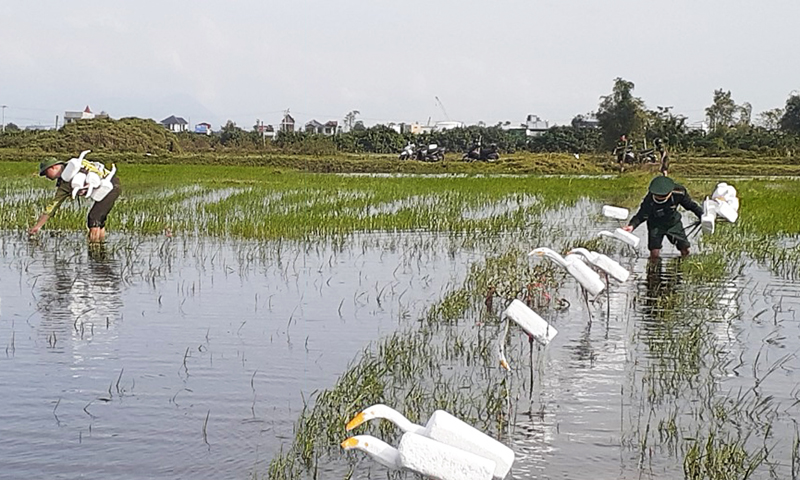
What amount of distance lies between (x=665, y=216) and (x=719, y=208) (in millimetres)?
572

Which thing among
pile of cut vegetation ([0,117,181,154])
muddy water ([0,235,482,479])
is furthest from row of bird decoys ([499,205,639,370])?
pile of cut vegetation ([0,117,181,154])

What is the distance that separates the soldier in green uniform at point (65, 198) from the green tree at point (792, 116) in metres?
32.5

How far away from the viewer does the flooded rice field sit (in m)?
4.12

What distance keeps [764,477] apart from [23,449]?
2.91 meters

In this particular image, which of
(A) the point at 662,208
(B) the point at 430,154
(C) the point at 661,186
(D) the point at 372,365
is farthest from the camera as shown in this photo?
(B) the point at 430,154

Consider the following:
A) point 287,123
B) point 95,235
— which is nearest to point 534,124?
point 287,123

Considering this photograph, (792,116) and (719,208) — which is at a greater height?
(792,116)

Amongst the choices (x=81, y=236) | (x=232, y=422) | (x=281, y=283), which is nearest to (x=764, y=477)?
(x=232, y=422)

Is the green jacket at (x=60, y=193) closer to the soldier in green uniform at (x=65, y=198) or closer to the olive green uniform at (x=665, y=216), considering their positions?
the soldier in green uniform at (x=65, y=198)

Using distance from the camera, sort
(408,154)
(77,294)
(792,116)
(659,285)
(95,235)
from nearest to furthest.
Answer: (77,294)
(659,285)
(95,235)
(408,154)
(792,116)

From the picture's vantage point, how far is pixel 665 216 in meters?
9.16

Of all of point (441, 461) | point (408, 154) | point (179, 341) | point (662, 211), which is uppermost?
point (662, 211)

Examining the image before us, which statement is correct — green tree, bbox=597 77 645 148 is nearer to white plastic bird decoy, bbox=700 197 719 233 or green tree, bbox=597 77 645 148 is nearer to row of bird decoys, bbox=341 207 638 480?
white plastic bird decoy, bbox=700 197 719 233

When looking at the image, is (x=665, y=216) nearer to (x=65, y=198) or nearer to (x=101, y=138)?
(x=65, y=198)
